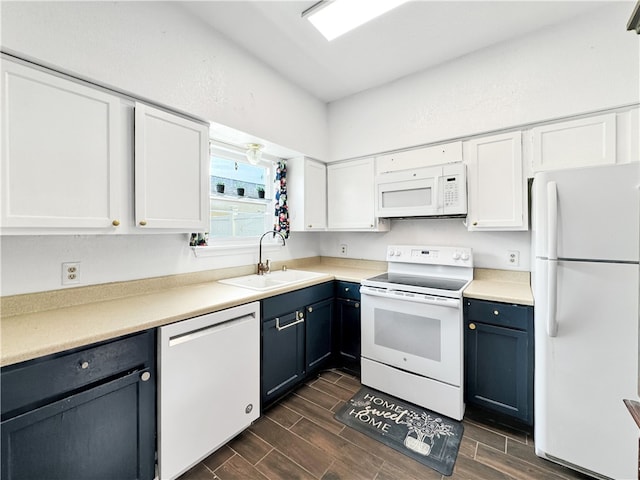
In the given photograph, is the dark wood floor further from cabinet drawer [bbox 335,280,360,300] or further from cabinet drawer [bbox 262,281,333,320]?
cabinet drawer [bbox 335,280,360,300]

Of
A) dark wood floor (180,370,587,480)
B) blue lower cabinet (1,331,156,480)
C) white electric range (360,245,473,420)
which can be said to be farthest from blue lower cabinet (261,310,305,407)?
blue lower cabinet (1,331,156,480)

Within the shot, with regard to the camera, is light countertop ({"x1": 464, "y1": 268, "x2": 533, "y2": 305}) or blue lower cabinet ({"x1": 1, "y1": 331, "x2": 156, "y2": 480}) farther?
light countertop ({"x1": 464, "y1": 268, "x2": 533, "y2": 305})

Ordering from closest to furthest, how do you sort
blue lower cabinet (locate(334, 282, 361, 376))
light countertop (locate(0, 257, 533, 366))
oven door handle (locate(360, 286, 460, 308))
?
light countertop (locate(0, 257, 533, 366)) < oven door handle (locate(360, 286, 460, 308)) < blue lower cabinet (locate(334, 282, 361, 376))

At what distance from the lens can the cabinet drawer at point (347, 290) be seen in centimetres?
240

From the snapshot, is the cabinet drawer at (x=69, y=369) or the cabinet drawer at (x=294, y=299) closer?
the cabinet drawer at (x=69, y=369)

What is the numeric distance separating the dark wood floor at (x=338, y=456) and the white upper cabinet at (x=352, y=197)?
1.70m

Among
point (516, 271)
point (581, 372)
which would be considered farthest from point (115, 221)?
point (516, 271)

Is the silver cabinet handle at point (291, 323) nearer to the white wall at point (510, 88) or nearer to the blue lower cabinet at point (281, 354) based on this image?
the blue lower cabinet at point (281, 354)

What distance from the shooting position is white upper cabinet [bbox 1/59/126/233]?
113 cm

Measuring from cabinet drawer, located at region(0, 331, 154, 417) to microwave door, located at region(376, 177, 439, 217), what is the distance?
6.76 ft

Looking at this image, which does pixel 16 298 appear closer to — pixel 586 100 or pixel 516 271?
pixel 516 271

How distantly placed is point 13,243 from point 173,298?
30.8 inches

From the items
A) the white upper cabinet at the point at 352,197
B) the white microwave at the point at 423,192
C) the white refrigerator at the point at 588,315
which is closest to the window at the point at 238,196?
the white upper cabinet at the point at 352,197

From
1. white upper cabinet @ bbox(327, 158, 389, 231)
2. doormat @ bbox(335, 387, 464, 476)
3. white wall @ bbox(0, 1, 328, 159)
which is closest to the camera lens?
white wall @ bbox(0, 1, 328, 159)
